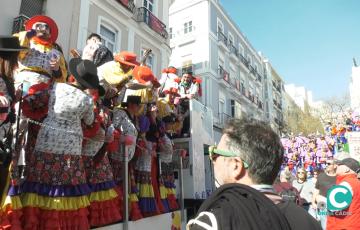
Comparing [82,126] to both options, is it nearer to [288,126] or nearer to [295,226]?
[295,226]

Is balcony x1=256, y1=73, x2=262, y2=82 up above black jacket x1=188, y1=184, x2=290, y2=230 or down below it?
above

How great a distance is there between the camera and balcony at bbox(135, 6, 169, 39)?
13.0m

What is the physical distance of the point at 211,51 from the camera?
73.9 ft

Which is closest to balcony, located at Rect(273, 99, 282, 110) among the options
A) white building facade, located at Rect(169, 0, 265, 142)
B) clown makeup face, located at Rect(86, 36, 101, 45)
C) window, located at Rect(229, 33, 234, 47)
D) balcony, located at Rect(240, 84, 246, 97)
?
balcony, located at Rect(240, 84, 246, 97)

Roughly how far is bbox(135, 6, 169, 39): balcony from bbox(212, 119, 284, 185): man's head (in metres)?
12.0

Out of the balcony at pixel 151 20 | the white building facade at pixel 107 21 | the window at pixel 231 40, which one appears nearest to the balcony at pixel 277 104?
the window at pixel 231 40

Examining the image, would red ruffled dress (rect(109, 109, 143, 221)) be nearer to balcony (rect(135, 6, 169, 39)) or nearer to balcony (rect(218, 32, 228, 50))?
balcony (rect(135, 6, 169, 39))

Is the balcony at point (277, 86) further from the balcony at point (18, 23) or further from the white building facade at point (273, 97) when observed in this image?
the balcony at point (18, 23)

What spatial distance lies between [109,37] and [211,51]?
39.8ft

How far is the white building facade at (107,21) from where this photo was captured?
8.46m

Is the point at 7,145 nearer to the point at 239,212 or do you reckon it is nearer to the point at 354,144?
the point at 239,212

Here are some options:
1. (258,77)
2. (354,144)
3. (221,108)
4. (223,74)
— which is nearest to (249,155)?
(354,144)

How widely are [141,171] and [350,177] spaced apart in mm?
2409

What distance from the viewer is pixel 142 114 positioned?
13.2 feet
